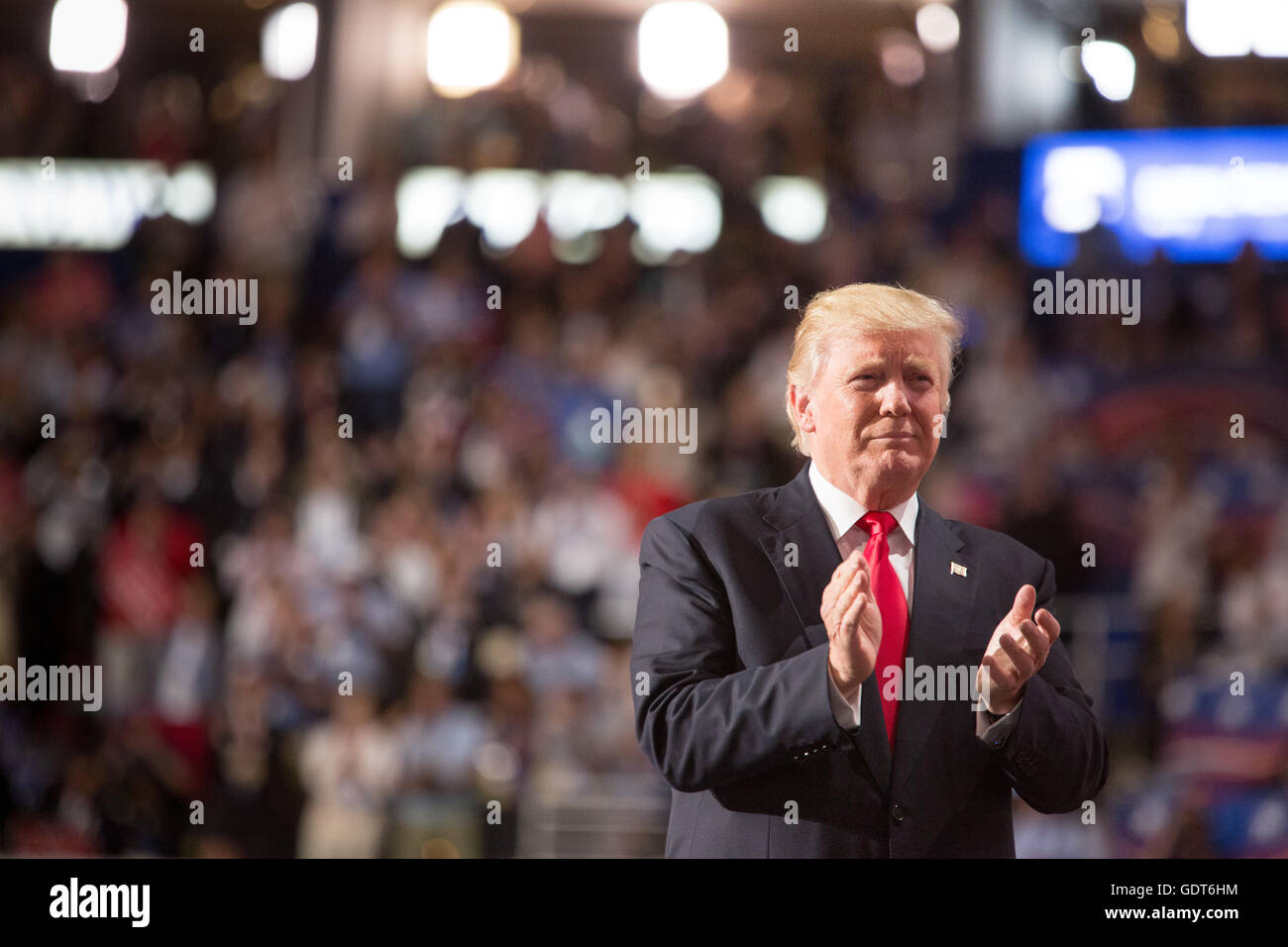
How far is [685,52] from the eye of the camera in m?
7.21

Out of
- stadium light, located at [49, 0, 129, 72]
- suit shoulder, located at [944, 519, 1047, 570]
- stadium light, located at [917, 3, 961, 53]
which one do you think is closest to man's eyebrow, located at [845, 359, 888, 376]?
suit shoulder, located at [944, 519, 1047, 570]

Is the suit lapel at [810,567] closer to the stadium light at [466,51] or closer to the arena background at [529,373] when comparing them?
the arena background at [529,373]

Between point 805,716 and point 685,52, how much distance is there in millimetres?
Answer: 5852

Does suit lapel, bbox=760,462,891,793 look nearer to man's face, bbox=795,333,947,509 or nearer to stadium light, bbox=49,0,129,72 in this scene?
man's face, bbox=795,333,947,509

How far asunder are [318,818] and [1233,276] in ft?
13.3

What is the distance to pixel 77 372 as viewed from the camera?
6.41m

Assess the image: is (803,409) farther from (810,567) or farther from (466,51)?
(466,51)

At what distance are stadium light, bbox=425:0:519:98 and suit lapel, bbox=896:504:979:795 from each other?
545 centimetres

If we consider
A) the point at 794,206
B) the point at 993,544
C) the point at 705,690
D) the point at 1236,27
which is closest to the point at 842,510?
the point at 993,544

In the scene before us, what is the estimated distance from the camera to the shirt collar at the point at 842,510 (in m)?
2.10

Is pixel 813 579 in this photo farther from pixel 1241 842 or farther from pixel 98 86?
pixel 98 86
